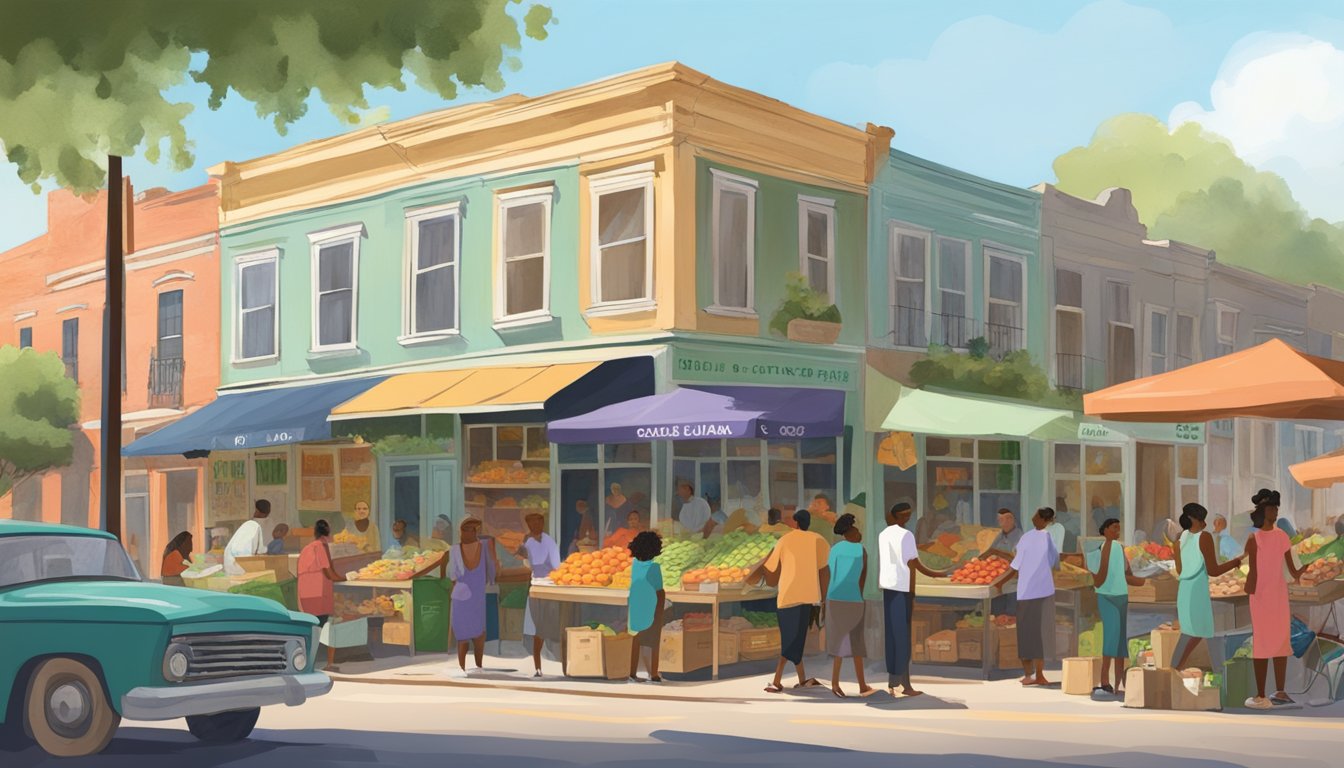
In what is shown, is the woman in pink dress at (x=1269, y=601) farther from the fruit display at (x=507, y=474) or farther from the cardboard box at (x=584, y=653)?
the fruit display at (x=507, y=474)

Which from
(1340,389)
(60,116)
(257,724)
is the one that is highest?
(60,116)

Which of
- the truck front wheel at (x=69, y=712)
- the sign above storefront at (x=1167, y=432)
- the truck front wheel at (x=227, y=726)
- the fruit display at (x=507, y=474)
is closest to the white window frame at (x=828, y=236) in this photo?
the fruit display at (x=507, y=474)

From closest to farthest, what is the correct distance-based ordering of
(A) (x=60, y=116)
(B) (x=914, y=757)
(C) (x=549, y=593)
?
(B) (x=914, y=757)
(A) (x=60, y=116)
(C) (x=549, y=593)

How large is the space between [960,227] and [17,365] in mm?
20807

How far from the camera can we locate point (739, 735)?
13.8 metres

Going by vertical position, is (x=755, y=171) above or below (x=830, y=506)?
above

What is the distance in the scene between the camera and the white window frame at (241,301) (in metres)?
29.5

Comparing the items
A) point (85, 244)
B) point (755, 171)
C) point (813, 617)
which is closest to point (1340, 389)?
point (813, 617)

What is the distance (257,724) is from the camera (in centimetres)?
1479

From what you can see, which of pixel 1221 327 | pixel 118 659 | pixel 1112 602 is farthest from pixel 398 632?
pixel 1221 327

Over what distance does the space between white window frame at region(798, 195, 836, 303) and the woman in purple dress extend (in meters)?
7.94

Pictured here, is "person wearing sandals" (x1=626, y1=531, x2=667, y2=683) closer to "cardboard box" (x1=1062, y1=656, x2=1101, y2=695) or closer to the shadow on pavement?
the shadow on pavement

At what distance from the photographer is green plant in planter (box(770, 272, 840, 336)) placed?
2453 centimetres

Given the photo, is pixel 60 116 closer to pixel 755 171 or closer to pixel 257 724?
pixel 257 724
